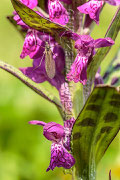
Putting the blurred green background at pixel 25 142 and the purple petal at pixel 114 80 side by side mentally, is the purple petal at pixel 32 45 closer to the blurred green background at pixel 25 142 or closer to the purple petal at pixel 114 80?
the purple petal at pixel 114 80

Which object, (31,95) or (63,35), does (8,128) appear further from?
(63,35)

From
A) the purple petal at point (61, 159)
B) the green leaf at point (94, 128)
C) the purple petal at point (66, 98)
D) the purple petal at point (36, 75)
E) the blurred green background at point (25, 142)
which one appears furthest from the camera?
the blurred green background at point (25, 142)

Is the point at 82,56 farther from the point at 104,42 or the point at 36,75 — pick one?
the point at 36,75

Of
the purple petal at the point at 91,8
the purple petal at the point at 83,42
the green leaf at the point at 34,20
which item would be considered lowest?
the purple petal at the point at 83,42

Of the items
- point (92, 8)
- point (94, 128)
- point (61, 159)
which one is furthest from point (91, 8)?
point (61, 159)

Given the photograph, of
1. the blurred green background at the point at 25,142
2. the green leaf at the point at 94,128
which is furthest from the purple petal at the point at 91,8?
the blurred green background at the point at 25,142

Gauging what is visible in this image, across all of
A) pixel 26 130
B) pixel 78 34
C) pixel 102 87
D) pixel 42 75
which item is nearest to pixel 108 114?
pixel 102 87
